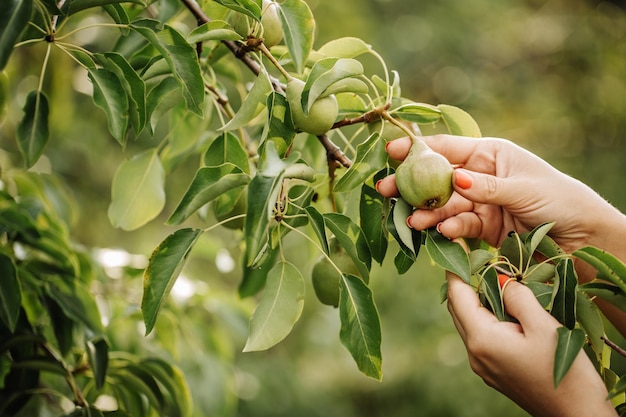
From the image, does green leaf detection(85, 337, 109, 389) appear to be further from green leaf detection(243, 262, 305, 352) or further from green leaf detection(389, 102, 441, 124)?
green leaf detection(389, 102, 441, 124)

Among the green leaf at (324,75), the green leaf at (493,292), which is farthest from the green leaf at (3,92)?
the green leaf at (493,292)

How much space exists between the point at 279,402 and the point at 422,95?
323cm

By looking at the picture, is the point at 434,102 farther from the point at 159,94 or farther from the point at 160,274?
the point at 160,274

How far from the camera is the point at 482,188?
1.09 meters

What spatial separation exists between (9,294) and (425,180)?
0.80 metres

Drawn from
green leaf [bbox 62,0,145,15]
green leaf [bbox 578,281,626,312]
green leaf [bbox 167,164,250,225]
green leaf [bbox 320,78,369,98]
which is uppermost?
green leaf [bbox 62,0,145,15]

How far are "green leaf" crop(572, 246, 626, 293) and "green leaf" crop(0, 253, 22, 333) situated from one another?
1.00m

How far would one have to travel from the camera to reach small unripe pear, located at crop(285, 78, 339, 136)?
3.44 feet

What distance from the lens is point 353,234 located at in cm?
112

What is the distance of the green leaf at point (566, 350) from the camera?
90cm

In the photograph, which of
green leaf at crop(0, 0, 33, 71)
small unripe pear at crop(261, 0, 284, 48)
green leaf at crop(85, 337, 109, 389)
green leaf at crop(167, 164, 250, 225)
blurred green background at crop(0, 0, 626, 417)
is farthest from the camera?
blurred green background at crop(0, 0, 626, 417)

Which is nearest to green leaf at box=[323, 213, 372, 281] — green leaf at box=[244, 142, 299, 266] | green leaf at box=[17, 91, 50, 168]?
green leaf at box=[244, 142, 299, 266]

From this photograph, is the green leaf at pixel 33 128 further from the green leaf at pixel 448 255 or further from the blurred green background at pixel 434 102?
the blurred green background at pixel 434 102

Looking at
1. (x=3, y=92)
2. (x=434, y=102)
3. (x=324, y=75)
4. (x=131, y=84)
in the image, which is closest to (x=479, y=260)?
(x=324, y=75)
